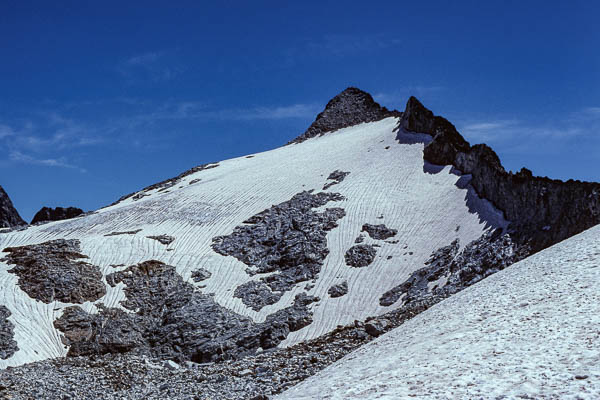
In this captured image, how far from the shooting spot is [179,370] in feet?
94.7

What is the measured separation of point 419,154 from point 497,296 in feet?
129

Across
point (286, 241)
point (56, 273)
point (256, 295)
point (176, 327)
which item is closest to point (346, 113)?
point (286, 241)

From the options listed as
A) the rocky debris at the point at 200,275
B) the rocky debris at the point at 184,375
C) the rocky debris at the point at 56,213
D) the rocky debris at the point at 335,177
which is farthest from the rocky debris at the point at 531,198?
the rocky debris at the point at 56,213

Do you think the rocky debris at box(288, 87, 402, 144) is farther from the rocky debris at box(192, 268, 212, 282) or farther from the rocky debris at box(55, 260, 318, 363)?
the rocky debris at box(55, 260, 318, 363)

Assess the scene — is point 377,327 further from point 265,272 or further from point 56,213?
point 56,213

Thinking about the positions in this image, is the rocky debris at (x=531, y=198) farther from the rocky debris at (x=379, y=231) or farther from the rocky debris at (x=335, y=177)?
the rocky debris at (x=335, y=177)

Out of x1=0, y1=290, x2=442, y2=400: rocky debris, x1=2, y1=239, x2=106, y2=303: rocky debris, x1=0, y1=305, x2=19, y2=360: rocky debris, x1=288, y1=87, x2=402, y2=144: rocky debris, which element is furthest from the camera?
x1=288, y1=87, x2=402, y2=144: rocky debris

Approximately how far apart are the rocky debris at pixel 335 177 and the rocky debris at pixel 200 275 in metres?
16.9

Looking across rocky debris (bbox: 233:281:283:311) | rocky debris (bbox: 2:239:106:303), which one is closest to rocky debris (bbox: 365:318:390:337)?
rocky debris (bbox: 233:281:283:311)

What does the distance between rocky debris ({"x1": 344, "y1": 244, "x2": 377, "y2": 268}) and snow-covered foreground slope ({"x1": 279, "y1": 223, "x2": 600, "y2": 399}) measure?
54.8 ft

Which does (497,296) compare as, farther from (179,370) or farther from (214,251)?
(214,251)

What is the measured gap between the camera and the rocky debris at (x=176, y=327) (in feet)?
108

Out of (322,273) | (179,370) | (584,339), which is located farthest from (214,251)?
(584,339)

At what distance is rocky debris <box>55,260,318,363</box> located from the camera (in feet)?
108
